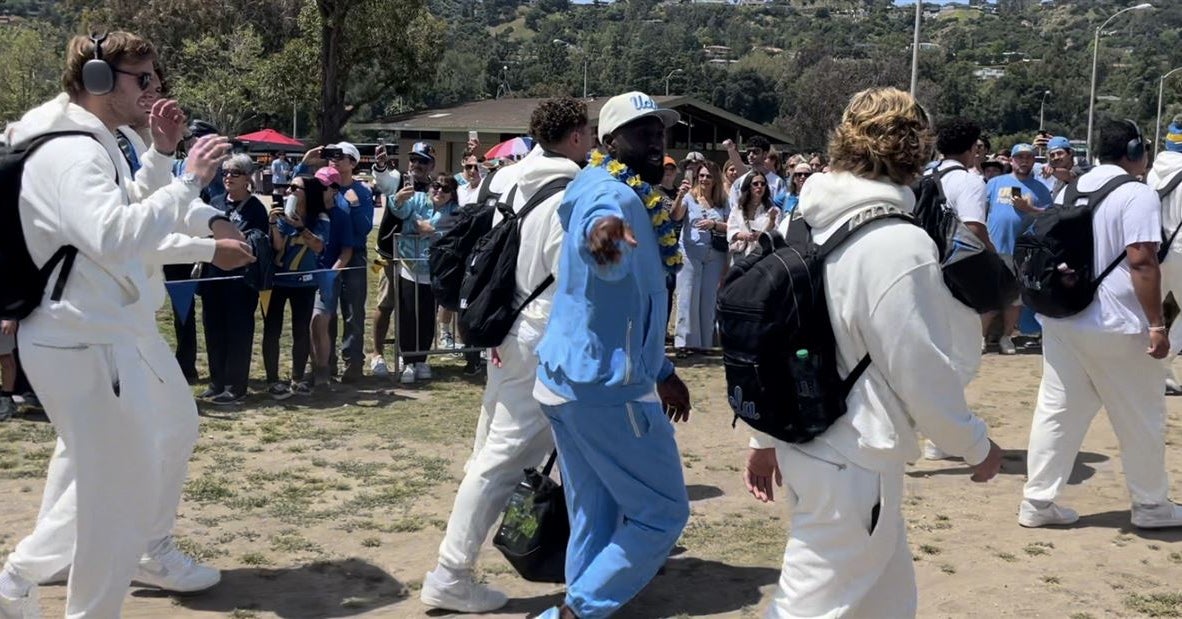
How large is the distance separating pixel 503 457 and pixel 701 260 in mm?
7751

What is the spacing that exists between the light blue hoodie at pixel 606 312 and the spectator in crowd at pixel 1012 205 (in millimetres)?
8566

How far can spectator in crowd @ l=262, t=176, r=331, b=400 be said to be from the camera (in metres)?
10.0

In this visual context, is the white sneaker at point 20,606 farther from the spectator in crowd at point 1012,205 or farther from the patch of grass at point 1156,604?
the spectator in crowd at point 1012,205

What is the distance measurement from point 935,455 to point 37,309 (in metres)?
5.92

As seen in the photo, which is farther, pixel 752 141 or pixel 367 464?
pixel 752 141

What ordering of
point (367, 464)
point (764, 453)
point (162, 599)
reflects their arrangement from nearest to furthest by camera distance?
1. point (764, 453)
2. point (162, 599)
3. point (367, 464)

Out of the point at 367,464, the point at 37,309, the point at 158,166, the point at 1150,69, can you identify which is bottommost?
the point at 367,464

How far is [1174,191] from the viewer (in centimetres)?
687

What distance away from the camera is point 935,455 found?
8117 mm

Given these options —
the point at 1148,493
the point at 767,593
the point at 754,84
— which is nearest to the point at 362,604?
the point at 767,593

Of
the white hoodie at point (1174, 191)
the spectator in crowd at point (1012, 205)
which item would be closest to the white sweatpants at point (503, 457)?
the white hoodie at point (1174, 191)

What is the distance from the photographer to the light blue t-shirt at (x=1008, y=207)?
40.3 feet

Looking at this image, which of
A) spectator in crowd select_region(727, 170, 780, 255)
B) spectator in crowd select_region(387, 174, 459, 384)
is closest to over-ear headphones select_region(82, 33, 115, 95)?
spectator in crowd select_region(387, 174, 459, 384)

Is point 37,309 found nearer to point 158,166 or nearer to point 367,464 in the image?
point 158,166
